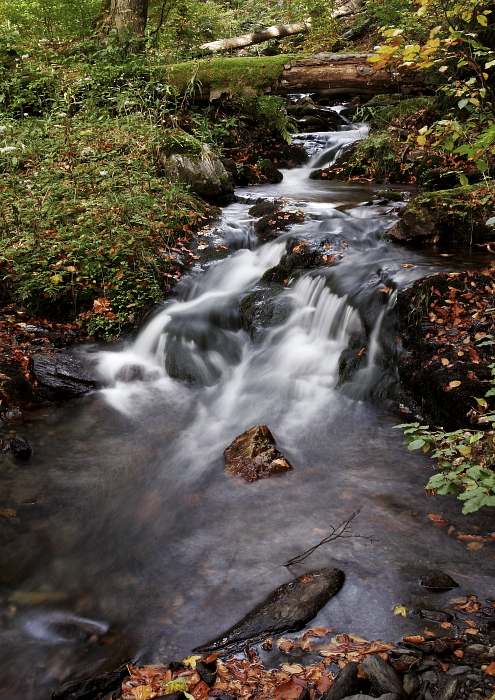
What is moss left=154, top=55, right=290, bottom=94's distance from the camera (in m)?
10.6

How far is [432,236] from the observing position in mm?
7672

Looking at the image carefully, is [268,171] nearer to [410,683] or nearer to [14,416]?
[14,416]

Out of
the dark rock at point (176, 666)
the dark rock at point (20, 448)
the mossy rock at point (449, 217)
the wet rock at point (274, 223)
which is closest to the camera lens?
the dark rock at point (176, 666)

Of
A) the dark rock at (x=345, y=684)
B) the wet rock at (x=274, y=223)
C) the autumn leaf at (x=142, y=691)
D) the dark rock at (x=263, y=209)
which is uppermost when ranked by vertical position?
the dark rock at (x=263, y=209)

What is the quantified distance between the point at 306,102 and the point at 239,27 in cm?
561

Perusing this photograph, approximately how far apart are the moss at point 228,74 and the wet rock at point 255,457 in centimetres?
831

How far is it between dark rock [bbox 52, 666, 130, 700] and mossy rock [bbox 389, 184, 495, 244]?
6864 millimetres

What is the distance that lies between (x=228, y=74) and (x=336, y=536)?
988 cm

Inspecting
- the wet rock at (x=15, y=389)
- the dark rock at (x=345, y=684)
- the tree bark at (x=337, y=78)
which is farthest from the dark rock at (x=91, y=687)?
the tree bark at (x=337, y=78)

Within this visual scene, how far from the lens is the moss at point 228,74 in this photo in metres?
10.6

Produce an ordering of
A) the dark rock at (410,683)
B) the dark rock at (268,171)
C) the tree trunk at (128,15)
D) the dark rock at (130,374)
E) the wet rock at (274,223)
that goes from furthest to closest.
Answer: the dark rock at (268,171), the tree trunk at (128,15), the wet rock at (274,223), the dark rock at (130,374), the dark rock at (410,683)

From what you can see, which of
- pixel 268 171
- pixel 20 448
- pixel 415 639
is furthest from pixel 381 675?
pixel 268 171

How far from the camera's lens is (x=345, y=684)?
2553 mm

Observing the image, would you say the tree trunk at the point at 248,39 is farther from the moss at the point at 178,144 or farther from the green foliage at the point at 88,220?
the green foliage at the point at 88,220
